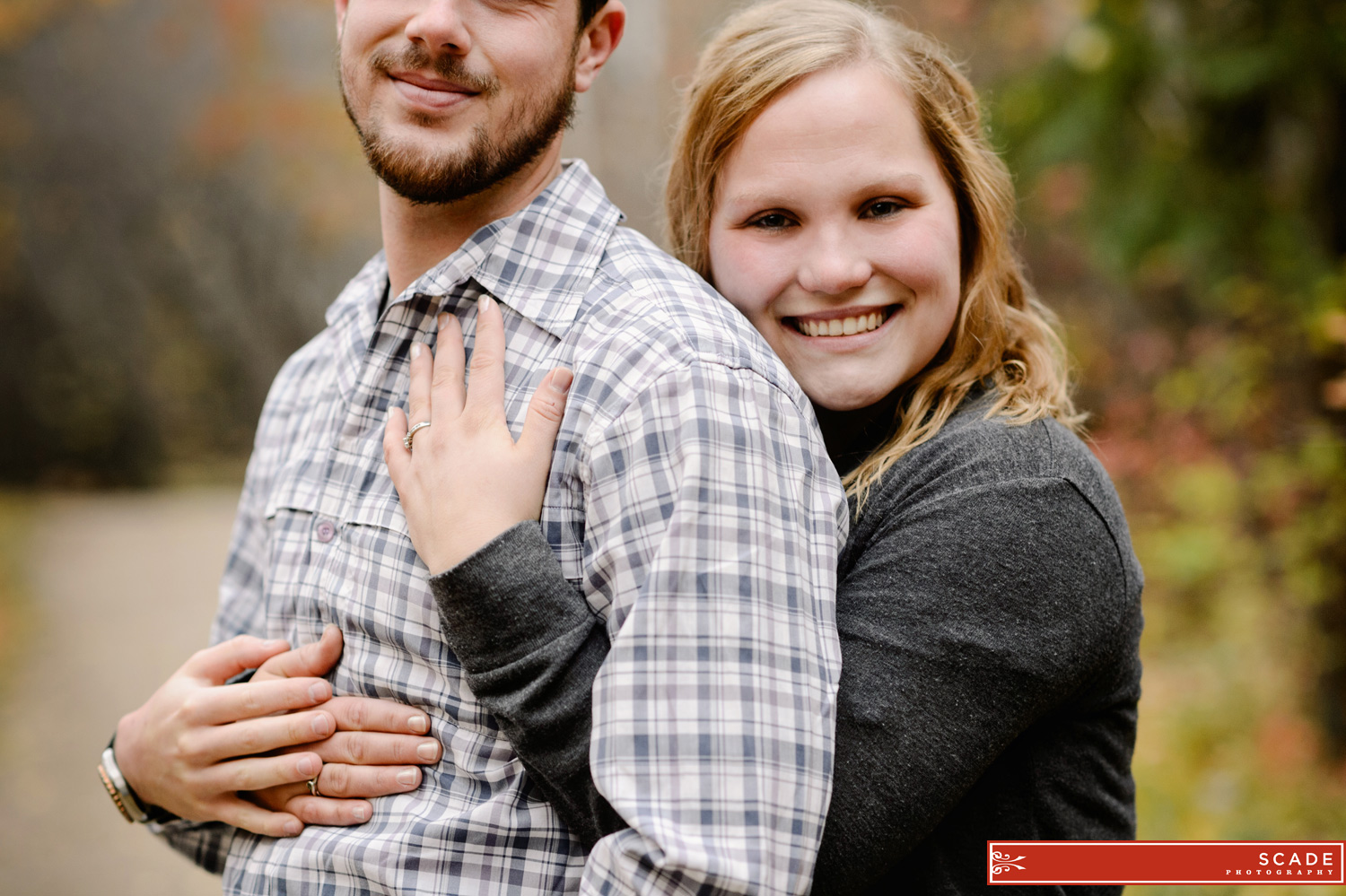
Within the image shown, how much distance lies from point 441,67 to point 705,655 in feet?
3.18

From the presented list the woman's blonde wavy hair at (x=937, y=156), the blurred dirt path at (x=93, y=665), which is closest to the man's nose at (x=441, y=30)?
the woman's blonde wavy hair at (x=937, y=156)

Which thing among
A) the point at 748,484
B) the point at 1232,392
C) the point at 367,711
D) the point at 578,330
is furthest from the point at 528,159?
the point at 1232,392

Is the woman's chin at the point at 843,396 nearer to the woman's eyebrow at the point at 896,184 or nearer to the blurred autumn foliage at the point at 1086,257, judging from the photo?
the woman's eyebrow at the point at 896,184

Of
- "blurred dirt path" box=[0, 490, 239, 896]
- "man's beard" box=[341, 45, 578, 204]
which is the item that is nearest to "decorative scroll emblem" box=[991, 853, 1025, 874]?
"man's beard" box=[341, 45, 578, 204]

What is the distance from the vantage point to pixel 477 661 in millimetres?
1351

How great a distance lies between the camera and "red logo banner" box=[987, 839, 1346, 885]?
5.11ft

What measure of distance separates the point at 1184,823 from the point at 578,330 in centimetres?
351

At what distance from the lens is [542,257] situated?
1668 mm

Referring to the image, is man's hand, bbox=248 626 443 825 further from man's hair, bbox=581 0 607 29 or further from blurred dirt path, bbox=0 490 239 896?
blurred dirt path, bbox=0 490 239 896

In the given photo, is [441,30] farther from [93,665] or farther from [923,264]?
[93,665]

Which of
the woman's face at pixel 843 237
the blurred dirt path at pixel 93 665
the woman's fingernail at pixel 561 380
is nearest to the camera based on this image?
the woman's fingernail at pixel 561 380

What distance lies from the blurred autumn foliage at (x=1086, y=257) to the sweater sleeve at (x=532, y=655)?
1496 mm

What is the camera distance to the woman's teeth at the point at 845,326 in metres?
1.81

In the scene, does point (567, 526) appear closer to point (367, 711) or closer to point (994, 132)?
point (367, 711)
